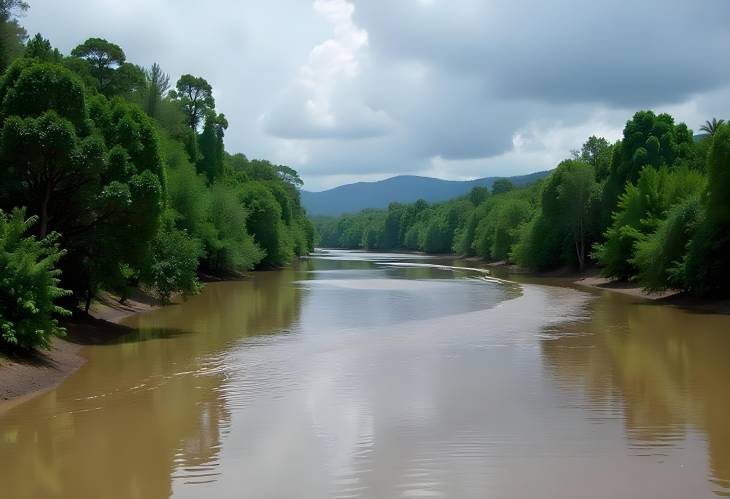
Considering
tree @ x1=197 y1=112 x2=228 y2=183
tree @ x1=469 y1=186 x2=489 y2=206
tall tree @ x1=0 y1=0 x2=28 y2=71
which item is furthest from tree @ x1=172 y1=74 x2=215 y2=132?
tree @ x1=469 y1=186 x2=489 y2=206

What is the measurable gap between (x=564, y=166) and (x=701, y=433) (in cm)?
6551

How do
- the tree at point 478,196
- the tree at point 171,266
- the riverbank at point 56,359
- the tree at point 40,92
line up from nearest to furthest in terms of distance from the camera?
1. the riverbank at point 56,359
2. the tree at point 40,92
3. the tree at point 171,266
4. the tree at point 478,196

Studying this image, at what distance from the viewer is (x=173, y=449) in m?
12.7

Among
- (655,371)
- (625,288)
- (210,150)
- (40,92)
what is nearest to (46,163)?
(40,92)

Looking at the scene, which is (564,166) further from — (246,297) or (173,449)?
(173,449)

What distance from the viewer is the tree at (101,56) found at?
2464 inches

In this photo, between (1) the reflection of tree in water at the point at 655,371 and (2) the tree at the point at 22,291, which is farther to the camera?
(2) the tree at the point at 22,291

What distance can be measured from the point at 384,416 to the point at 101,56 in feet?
190

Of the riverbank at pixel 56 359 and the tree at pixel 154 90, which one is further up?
the tree at pixel 154 90

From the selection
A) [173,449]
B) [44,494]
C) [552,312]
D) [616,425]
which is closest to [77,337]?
[173,449]

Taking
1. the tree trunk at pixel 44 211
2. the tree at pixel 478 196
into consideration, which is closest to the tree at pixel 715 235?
the tree trunk at pixel 44 211

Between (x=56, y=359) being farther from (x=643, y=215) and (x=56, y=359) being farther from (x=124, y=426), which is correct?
(x=643, y=215)

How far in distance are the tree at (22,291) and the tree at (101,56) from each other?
1860 inches

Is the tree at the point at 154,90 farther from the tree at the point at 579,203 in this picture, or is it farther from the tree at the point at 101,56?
the tree at the point at 579,203
